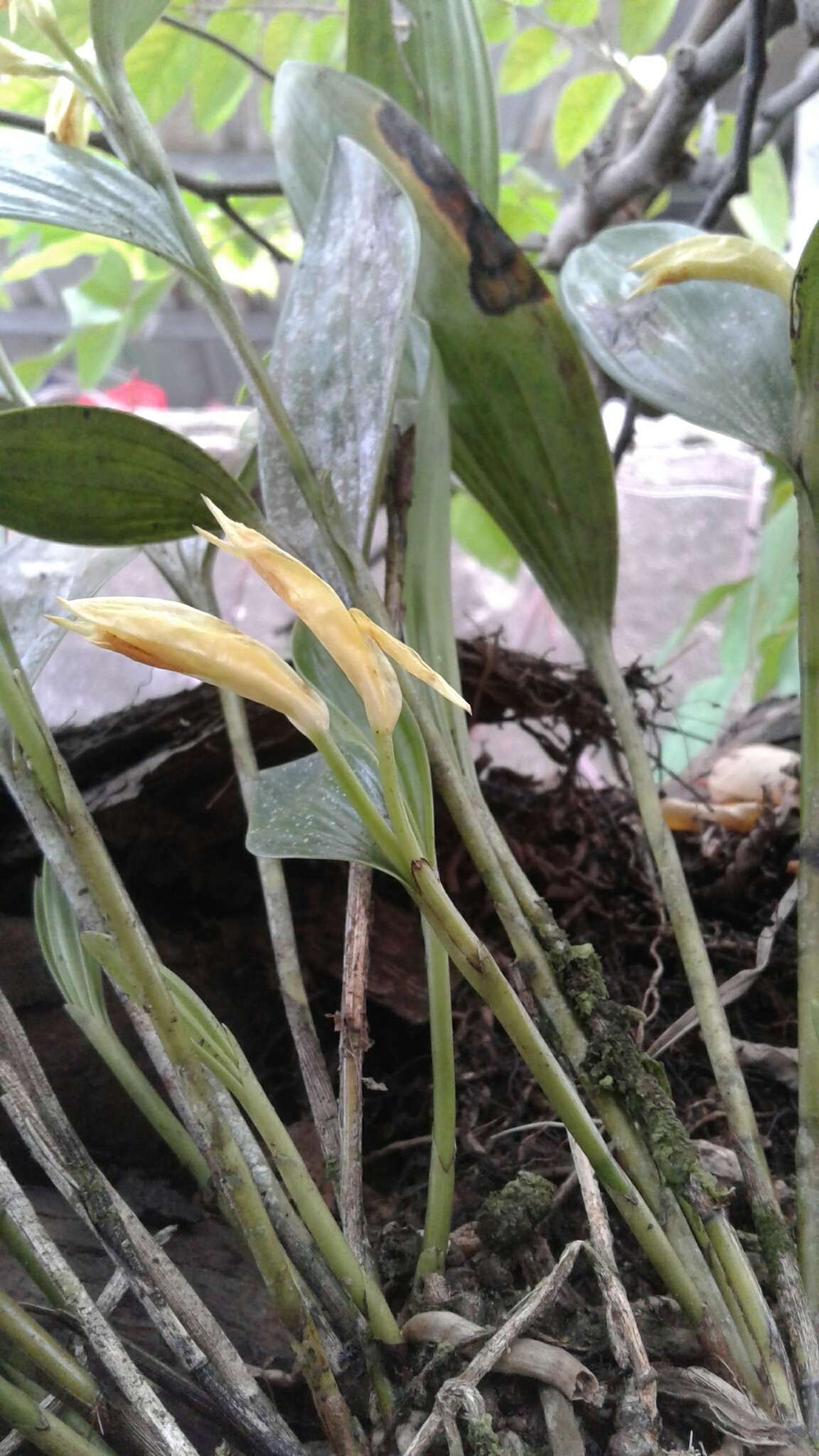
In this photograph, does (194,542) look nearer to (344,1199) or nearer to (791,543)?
(344,1199)

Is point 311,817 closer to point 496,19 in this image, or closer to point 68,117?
point 68,117

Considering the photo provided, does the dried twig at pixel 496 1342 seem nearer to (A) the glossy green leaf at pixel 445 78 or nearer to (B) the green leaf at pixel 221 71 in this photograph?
(A) the glossy green leaf at pixel 445 78

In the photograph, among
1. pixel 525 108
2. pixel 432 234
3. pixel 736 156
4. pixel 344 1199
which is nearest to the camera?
pixel 344 1199

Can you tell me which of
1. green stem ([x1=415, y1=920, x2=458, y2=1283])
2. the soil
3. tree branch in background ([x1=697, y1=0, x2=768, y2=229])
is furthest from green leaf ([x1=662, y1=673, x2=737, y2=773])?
green stem ([x1=415, y1=920, x2=458, y2=1283])

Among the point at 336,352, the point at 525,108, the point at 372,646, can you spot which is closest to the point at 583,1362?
the point at 372,646

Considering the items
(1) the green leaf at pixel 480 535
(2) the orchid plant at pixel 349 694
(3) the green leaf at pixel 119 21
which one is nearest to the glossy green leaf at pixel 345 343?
(2) the orchid plant at pixel 349 694

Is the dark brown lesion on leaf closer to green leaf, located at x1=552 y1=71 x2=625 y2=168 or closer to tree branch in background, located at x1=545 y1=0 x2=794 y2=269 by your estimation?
tree branch in background, located at x1=545 y1=0 x2=794 y2=269
